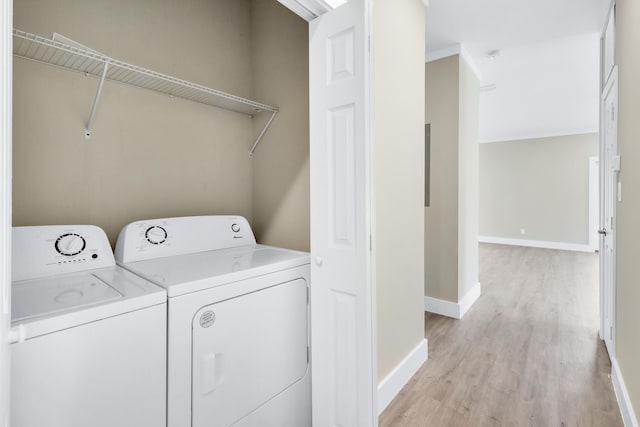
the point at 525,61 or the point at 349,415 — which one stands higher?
the point at 525,61

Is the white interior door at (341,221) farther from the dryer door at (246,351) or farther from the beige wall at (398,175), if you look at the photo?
the beige wall at (398,175)

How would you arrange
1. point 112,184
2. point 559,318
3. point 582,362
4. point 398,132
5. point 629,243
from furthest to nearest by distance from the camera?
point 559,318, point 582,362, point 398,132, point 112,184, point 629,243

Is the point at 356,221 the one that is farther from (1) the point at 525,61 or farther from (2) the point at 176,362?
(1) the point at 525,61

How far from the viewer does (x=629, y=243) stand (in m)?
1.55

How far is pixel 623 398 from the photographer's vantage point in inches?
64.5

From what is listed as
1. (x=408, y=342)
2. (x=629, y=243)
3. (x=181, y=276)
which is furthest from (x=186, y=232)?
(x=629, y=243)

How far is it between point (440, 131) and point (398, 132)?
4.65 feet

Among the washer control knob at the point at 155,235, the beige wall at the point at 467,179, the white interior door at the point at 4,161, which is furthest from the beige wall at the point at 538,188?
the white interior door at the point at 4,161

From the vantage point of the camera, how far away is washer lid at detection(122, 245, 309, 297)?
1169 mm

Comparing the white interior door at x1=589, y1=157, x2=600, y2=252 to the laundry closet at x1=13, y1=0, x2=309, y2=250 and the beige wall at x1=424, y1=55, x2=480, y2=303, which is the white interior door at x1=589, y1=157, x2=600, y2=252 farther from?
the laundry closet at x1=13, y1=0, x2=309, y2=250

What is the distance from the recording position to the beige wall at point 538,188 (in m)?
6.55

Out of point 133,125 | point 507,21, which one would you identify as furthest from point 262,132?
point 507,21

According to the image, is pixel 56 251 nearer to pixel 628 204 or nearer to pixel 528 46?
pixel 628 204

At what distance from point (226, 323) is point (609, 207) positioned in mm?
2599
